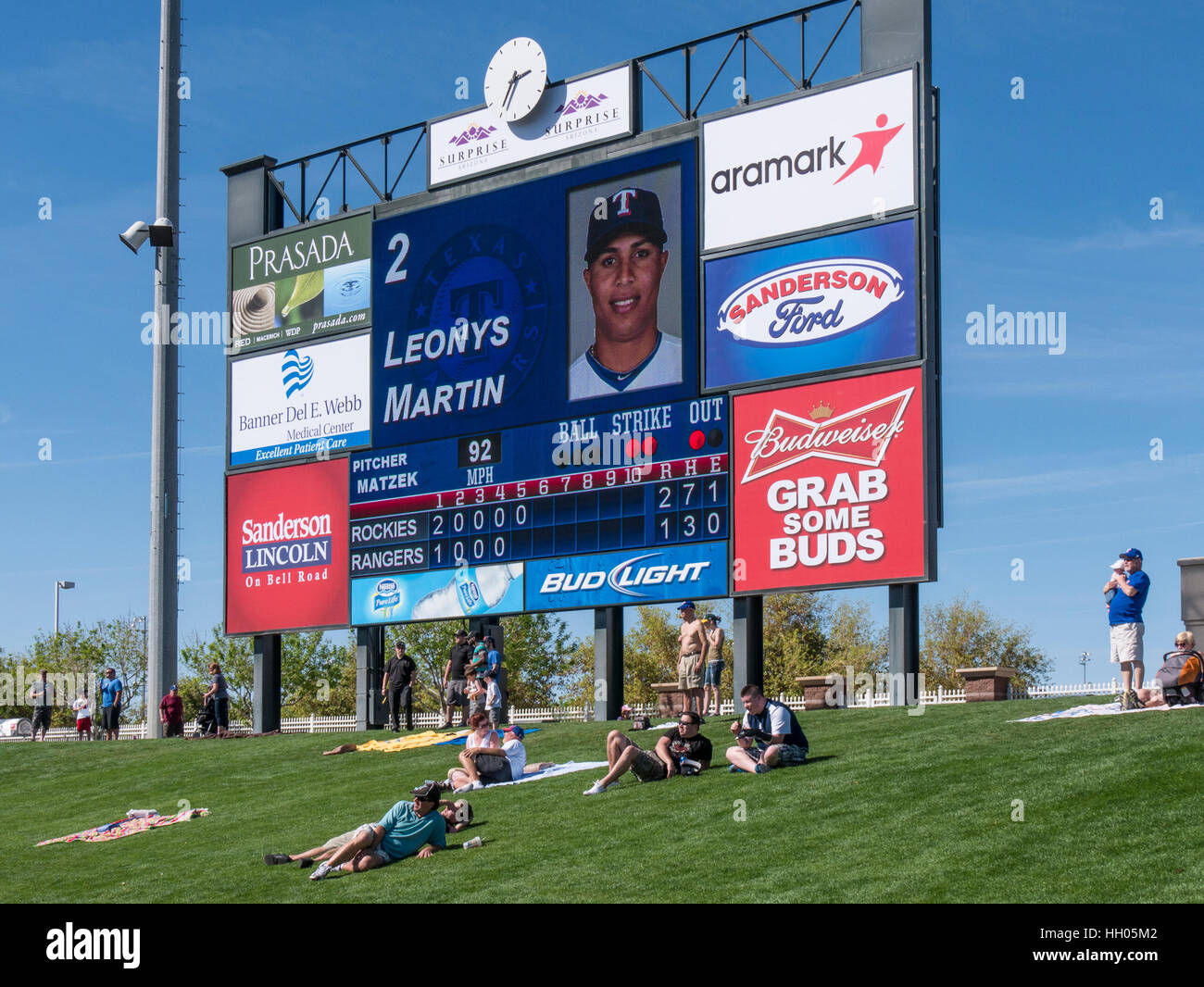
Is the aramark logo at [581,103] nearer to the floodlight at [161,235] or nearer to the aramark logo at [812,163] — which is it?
the aramark logo at [812,163]

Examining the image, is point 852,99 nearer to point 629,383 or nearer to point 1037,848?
point 629,383

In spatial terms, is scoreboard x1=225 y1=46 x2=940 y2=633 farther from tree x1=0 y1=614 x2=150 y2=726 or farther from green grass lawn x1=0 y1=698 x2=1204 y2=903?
tree x1=0 y1=614 x2=150 y2=726

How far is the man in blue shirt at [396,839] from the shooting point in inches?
614

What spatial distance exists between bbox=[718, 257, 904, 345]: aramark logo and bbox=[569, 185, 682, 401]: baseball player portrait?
1.33 meters

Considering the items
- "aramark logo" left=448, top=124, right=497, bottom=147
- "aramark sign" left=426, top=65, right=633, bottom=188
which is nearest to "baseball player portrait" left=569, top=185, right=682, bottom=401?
"aramark sign" left=426, top=65, right=633, bottom=188

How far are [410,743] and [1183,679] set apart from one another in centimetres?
1261

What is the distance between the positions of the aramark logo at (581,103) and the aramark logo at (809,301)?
517 centimetres

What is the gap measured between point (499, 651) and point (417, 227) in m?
8.43

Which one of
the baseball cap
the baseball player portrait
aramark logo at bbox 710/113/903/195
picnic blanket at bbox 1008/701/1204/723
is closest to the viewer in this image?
picnic blanket at bbox 1008/701/1204/723

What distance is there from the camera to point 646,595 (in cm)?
2586

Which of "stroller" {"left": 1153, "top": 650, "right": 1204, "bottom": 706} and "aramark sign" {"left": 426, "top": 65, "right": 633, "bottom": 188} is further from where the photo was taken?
"aramark sign" {"left": 426, "top": 65, "right": 633, "bottom": 188}

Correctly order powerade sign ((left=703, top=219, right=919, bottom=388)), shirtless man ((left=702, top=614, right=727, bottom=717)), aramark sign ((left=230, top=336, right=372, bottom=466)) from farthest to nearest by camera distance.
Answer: aramark sign ((left=230, top=336, right=372, bottom=466)), shirtless man ((left=702, top=614, right=727, bottom=717)), powerade sign ((left=703, top=219, right=919, bottom=388))

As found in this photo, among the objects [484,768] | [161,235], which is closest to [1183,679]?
[484,768]

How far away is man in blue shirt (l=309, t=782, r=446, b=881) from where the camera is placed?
51.1 ft
